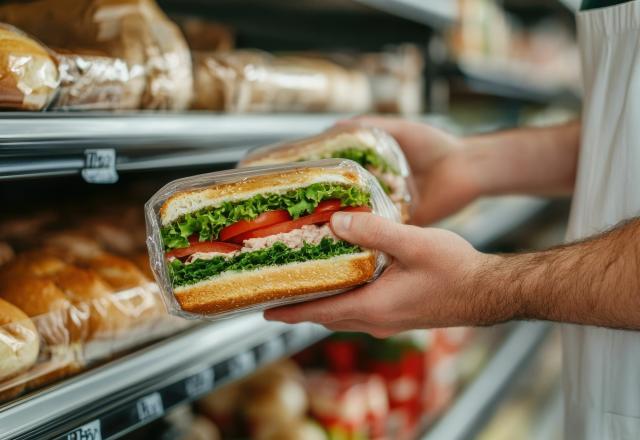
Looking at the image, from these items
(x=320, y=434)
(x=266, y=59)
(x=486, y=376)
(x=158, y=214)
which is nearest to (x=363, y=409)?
(x=320, y=434)

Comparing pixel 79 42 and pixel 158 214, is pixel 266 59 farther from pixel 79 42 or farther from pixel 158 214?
pixel 158 214

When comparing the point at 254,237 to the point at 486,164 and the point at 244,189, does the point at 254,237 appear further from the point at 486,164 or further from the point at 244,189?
the point at 486,164

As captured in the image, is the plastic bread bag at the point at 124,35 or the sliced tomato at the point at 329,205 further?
the plastic bread bag at the point at 124,35

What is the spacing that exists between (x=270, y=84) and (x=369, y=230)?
2.38 feet

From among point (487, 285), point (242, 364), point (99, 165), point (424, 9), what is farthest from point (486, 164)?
point (99, 165)

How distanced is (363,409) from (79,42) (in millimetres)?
1360

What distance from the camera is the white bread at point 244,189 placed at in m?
1.12

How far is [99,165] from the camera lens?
1.14 m

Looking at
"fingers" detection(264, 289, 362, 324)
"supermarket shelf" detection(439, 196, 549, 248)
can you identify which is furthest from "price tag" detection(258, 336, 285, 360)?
"supermarket shelf" detection(439, 196, 549, 248)

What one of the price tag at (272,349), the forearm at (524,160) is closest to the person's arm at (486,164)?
the forearm at (524,160)

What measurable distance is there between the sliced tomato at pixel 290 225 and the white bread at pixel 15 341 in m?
0.37

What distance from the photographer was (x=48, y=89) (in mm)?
1110

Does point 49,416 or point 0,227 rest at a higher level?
point 0,227

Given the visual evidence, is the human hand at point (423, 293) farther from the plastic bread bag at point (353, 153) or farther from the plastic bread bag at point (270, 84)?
the plastic bread bag at point (270, 84)
